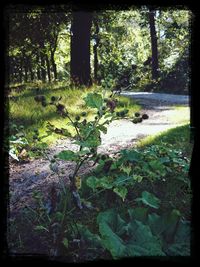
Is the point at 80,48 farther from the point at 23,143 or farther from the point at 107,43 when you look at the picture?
the point at 107,43

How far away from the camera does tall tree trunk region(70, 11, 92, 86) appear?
9.93 metres

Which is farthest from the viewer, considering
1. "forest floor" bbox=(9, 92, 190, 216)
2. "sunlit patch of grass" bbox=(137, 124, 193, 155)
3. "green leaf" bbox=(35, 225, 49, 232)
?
"sunlit patch of grass" bbox=(137, 124, 193, 155)

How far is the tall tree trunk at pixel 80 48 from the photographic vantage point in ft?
32.6

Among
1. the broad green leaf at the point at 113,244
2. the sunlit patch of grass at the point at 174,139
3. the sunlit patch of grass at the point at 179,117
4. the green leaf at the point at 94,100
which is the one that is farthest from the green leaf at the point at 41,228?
the sunlit patch of grass at the point at 179,117

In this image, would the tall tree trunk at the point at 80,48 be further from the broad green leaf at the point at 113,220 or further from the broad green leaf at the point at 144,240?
the broad green leaf at the point at 144,240

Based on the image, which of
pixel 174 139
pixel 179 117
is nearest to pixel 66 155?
pixel 174 139

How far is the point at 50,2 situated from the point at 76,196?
4.62 feet

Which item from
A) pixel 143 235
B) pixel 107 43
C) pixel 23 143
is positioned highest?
pixel 107 43

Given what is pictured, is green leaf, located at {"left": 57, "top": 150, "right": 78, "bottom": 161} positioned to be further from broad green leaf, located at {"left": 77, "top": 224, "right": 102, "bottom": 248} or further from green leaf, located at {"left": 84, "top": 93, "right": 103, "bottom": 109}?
broad green leaf, located at {"left": 77, "top": 224, "right": 102, "bottom": 248}

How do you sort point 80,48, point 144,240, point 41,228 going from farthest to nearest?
point 80,48 → point 41,228 → point 144,240

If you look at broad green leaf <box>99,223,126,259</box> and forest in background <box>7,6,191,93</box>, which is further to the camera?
forest in background <box>7,6,191,93</box>

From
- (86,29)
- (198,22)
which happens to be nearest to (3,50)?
(198,22)

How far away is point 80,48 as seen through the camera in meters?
10.5

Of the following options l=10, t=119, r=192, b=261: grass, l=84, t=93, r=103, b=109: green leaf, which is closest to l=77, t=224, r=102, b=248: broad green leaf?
l=10, t=119, r=192, b=261: grass
